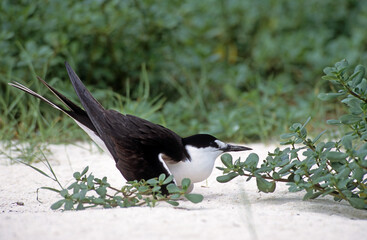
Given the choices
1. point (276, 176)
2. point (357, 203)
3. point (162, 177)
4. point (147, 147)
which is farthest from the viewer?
point (147, 147)

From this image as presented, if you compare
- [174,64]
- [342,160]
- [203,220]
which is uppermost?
[174,64]

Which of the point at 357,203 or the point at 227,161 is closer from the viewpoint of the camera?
the point at 357,203

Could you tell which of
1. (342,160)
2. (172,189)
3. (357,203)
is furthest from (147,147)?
(357,203)

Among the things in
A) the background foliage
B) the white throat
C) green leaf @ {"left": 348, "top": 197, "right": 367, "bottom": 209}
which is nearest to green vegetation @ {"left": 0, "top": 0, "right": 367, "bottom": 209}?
the background foliage

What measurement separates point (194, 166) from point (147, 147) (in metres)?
0.34

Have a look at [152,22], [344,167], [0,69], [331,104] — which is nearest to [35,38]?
[0,69]

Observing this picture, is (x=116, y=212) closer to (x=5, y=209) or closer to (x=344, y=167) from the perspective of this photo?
(x=5, y=209)

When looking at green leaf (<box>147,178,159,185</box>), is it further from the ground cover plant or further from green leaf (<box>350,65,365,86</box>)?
green leaf (<box>350,65,365,86</box>)

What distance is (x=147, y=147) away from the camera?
3062 millimetres

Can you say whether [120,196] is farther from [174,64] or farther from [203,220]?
[174,64]

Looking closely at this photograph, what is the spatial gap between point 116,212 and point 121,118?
0.89 m

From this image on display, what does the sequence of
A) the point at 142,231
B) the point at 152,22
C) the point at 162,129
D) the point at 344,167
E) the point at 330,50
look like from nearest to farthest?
the point at 142,231, the point at 344,167, the point at 162,129, the point at 152,22, the point at 330,50

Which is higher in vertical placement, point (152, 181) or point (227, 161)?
point (227, 161)

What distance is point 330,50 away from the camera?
22.2ft
